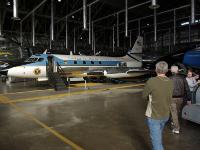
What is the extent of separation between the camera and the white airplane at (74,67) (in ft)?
52.4

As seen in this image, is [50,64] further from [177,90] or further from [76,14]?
[177,90]

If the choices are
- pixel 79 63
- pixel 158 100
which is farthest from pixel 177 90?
pixel 79 63

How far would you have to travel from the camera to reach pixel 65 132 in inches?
232

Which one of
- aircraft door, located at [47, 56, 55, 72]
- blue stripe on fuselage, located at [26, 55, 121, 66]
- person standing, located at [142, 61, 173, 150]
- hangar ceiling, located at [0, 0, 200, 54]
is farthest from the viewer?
hangar ceiling, located at [0, 0, 200, 54]

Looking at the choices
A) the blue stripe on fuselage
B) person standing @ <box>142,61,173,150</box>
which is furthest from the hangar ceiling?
person standing @ <box>142,61,173,150</box>

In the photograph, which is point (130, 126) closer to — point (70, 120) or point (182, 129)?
point (182, 129)

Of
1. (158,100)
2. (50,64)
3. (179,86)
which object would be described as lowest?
(158,100)

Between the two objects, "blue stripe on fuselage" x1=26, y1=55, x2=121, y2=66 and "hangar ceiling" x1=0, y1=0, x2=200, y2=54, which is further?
"hangar ceiling" x1=0, y1=0, x2=200, y2=54

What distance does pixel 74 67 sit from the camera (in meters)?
19.0

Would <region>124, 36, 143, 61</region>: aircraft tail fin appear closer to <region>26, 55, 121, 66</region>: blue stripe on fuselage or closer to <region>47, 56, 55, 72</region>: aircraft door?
<region>26, 55, 121, 66</region>: blue stripe on fuselage

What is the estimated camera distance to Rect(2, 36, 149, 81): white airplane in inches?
629

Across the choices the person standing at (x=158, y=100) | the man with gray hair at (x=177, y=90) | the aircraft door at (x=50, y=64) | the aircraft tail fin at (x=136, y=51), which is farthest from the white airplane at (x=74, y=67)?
the person standing at (x=158, y=100)

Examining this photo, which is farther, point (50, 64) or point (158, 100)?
point (50, 64)

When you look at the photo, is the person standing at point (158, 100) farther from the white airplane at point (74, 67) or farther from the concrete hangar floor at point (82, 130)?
the white airplane at point (74, 67)
